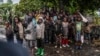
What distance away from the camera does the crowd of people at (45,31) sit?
51.6ft

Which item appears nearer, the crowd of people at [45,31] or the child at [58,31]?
the crowd of people at [45,31]

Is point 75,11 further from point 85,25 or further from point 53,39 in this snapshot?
point 53,39

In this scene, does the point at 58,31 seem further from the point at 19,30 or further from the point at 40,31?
the point at 19,30

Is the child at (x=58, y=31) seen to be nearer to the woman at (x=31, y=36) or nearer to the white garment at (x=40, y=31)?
the white garment at (x=40, y=31)

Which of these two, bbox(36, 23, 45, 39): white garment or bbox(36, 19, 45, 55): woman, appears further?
bbox(36, 23, 45, 39): white garment

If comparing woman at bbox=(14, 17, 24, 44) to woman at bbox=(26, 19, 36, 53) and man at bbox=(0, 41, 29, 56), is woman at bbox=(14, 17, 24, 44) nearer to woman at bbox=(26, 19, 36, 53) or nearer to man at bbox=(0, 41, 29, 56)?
woman at bbox=(26, 19, 36, 53)

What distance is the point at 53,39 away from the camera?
1905cm

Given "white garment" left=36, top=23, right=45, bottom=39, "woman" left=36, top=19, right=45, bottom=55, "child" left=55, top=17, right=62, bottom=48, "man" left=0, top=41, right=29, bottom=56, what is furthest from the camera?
Answer: "child" left=55, top=17, right=62, bottom=48

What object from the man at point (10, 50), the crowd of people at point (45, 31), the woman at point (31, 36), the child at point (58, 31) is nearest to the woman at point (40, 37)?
the crowd of people at point (45, 31)

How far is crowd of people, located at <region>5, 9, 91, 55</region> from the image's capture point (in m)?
15.7

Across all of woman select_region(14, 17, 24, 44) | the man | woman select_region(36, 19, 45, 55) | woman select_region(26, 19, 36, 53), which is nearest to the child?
woman select_region(36, 19, 45, 55)

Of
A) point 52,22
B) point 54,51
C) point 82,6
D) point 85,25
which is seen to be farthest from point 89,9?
point 54,51

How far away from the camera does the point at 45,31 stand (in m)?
18.8

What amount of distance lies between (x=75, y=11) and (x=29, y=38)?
10.6m
